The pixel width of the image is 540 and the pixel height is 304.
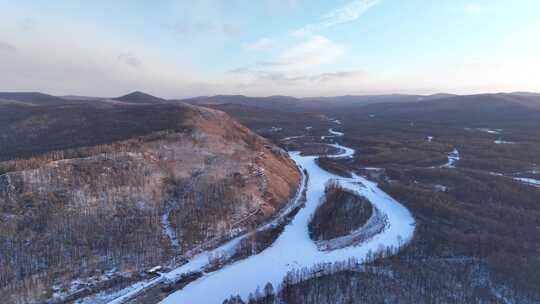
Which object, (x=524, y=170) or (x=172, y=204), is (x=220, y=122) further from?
(x=524, y=170)

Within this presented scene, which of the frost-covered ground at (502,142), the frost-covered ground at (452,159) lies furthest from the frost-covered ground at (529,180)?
the frost-covered ground at (502,142)

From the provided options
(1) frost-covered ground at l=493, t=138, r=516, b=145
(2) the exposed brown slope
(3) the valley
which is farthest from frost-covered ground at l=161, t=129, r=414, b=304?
(1) frost-covered ground at l=493, t=138, r=516, b=145

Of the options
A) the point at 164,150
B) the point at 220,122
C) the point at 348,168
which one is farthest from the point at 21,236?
the point at 348,168

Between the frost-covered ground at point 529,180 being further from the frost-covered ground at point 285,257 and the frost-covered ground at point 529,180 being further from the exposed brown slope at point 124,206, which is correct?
the exposed brown slope at point 124,206

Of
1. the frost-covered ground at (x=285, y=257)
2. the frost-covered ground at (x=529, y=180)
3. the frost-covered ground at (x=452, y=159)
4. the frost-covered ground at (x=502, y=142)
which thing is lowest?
the frost-covered ground at (x=285, y=257)

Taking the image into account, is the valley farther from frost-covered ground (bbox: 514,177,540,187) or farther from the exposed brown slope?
frost-covered ground (bbox: 514,177,540,187)

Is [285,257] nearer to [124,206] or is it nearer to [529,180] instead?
[124,206]

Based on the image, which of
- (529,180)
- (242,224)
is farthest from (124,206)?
(529,180)
